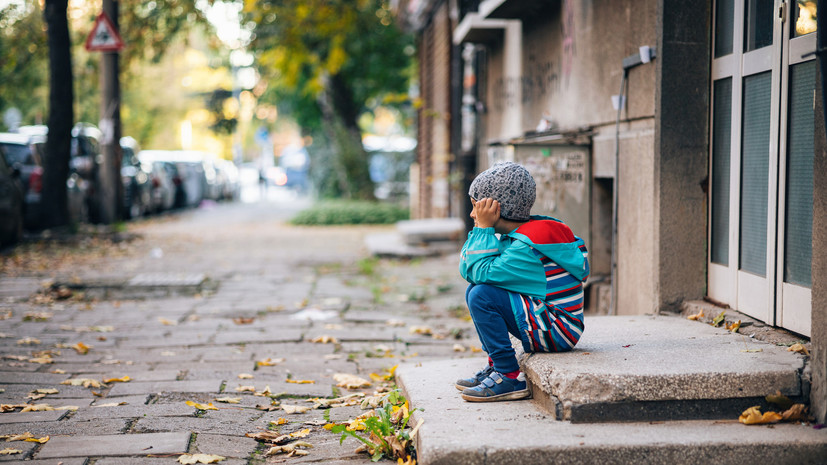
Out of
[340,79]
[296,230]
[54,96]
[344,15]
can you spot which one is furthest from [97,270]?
[340,79]

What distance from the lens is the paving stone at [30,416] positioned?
3850mm

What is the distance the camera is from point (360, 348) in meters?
5.77

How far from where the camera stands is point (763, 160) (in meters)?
4.07

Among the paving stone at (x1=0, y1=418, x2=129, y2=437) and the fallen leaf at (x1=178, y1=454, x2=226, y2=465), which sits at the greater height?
the fallen leaf at (x1=178, y1=454, x2=226, y2=465)

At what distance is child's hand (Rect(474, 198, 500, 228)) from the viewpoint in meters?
3.37

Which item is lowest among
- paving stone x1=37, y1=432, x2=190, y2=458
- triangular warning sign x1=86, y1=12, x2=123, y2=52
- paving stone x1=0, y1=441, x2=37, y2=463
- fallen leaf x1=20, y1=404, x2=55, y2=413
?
fallen leaf x1=20, y1=404, x2=55, y2=413

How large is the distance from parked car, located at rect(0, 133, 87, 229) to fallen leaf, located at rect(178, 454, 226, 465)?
10.8m

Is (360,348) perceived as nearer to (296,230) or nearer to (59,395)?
(59,395)

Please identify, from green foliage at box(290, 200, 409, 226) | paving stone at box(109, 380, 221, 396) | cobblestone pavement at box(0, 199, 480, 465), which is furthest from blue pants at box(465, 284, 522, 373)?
green foliage at box(290, 200, 409, 226)

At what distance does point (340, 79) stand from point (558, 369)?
20192mm

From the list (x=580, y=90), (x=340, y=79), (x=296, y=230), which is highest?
(x=340, y=79)

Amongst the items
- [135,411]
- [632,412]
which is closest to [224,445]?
[135,411]

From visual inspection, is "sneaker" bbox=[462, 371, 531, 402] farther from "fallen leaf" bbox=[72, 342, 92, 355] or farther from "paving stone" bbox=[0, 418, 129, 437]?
"fallen leaf" bbox=[72, 342, 92, 355]

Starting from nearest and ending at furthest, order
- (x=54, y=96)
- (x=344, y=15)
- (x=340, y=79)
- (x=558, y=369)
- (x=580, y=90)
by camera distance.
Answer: (x=558, y=369) < (x=580, y=90) < (x=54, y=96) < (x=344, y=15) < (x=340, y=79)
